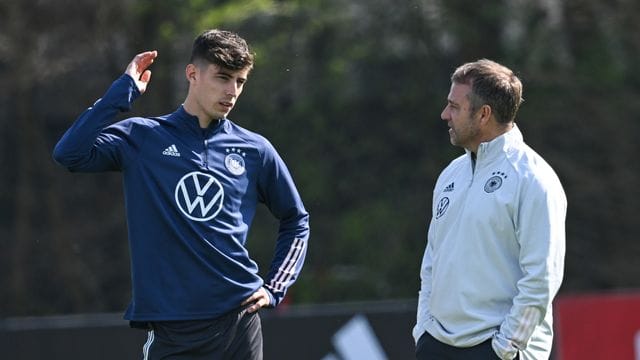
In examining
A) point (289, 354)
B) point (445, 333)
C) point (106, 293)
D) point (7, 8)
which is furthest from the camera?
point (106, 293)

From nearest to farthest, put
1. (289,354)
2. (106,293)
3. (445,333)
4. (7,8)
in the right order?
1. (445,333)
2. (289,354)
3. (7,8)
4. (106,293)

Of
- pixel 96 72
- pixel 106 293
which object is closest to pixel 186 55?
A: pixel 96 72

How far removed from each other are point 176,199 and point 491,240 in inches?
48.7

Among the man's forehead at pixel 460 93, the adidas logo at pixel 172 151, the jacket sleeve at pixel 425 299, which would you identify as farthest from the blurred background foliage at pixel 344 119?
the man's forehead at pixel 460 93

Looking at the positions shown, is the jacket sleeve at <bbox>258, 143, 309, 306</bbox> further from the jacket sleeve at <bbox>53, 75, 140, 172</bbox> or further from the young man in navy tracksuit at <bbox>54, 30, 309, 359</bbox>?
the jacket sleeve at <bbox>53, 75, 140, 172</bbox>

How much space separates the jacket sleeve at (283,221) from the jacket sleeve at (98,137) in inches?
24.4

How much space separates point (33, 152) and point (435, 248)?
8.54 metres

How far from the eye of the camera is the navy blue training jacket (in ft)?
15.2

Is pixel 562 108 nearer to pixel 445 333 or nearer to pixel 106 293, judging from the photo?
pixel 106 293

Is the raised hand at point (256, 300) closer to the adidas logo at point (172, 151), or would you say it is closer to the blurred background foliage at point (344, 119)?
the adidas logo at point (172, 151)

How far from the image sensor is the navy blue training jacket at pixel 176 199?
15.2 feet

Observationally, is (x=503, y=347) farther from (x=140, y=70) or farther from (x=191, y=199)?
(x=140, y=70)

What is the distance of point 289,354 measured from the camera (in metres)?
8.17

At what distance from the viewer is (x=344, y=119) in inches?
522
